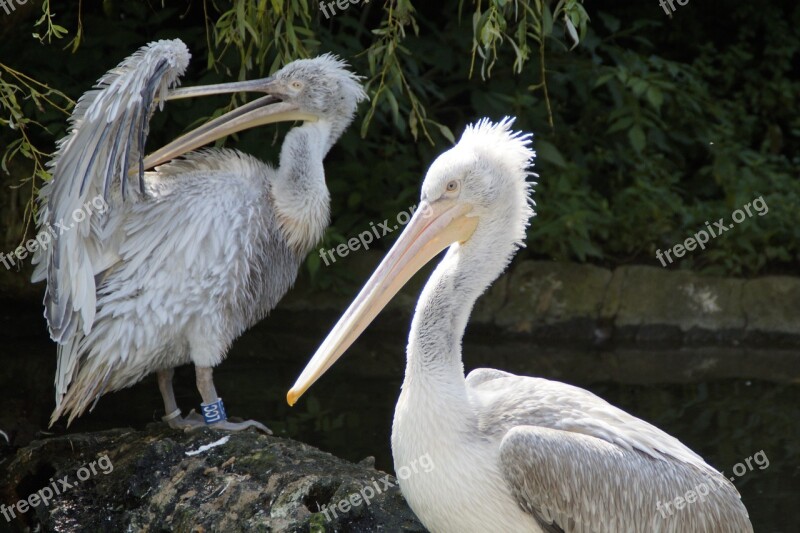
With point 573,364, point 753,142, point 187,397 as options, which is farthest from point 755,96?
point 187,397

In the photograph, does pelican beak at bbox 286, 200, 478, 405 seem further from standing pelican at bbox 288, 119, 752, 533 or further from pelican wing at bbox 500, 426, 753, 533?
pelican wing at bbox 500, 426, 753, 533

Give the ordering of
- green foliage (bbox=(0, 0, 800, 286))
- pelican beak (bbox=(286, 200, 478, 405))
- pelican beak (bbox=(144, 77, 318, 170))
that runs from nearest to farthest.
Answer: pelican beak (bbox=(286, 200, 478, 405)), pelican beak (bbox=(144, 77, 318, 170)), green foliage (bbox=(0, 0, 800, 286))

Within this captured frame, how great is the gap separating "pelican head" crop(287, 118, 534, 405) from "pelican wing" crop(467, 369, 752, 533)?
44 centimetres

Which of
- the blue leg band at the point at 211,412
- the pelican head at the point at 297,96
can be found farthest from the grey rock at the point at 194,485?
the pelican head at the point at 297,96

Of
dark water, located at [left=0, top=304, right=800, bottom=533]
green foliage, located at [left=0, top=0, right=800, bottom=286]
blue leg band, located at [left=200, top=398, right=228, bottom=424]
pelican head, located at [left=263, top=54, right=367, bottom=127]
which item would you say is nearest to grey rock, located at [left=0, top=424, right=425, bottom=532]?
blue leg band, located at [left=200, top=398, right=228, bottom=424]

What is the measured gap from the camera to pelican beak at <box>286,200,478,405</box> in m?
3.76

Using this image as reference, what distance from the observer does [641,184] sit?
8281mm

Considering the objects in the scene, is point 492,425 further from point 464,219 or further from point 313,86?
point 313,86

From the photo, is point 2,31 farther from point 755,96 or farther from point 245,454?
point 755,96

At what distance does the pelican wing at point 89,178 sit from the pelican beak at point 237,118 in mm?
517

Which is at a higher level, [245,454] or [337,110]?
[337,110]

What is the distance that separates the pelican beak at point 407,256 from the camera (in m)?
3.76

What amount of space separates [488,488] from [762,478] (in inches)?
93.0

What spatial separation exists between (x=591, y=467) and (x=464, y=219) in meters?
0.93
